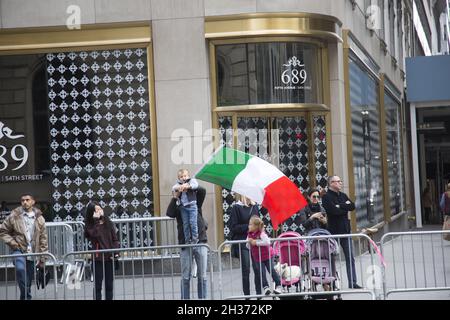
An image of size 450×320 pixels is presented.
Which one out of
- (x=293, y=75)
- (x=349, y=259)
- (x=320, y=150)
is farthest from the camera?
(x=320, y=150)

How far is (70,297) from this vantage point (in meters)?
14.4

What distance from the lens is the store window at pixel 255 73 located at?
1889 centimetres

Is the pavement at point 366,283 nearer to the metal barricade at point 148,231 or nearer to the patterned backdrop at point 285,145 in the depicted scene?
the metal barricade at point 148,231

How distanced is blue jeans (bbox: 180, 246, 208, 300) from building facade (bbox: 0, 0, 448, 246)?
4363mm

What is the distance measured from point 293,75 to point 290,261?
6.26m

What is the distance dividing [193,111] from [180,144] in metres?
0.64

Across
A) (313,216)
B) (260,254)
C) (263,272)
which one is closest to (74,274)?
(263,272)

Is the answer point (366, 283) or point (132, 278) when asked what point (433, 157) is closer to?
point (366, 283)

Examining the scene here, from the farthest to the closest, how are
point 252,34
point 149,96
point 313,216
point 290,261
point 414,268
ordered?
point 149,96
point 252,34
point 313,216
point 414,268
point 290,261

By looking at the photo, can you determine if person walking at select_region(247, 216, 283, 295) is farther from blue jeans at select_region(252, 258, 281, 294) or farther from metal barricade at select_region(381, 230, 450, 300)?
metal barricade at select_region(381, 230, 450, 300)

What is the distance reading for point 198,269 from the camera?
14.1 meters

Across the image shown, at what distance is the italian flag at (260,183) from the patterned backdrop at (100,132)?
534cm

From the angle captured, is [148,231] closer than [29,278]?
No
